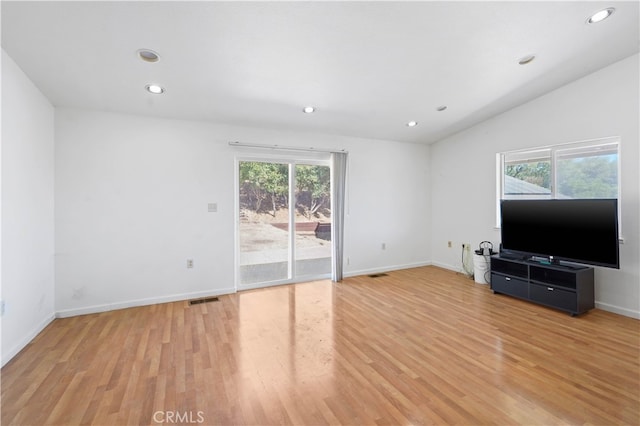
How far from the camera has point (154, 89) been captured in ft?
10.1

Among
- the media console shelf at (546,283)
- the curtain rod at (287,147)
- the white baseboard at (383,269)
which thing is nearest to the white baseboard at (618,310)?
the media console shelf at (546,283)

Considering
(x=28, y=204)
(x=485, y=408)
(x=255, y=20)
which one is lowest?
(x=485, y=408)

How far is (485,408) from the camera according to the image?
1.82m

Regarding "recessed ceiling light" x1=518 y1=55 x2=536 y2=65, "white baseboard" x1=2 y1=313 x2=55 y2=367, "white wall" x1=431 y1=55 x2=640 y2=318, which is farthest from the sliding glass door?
"recessed ceiling light" x1=518 y1=55 x2=536 y2=65

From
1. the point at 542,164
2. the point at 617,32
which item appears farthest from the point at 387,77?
the point at 542,164

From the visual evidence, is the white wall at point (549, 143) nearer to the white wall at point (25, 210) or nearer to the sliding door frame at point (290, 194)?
the sliding door frame at point (290, 194)

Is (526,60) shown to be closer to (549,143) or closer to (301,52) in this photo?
(549,143)

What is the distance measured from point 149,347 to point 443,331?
111 inches

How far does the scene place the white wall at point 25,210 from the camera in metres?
2.36

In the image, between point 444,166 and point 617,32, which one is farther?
point 444,166

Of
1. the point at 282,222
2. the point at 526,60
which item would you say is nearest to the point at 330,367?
the point at 282,222

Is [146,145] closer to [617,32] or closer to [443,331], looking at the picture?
[443,331]

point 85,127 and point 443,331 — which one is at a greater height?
point 85,127

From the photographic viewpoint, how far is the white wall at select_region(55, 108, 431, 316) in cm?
334
